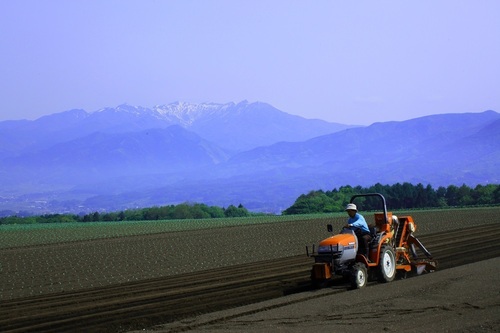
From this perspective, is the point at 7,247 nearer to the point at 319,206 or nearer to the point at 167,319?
the point at 167,319

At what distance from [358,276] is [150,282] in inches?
266

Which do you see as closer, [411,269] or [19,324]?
[19,324]

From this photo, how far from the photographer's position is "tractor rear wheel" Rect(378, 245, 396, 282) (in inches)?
693

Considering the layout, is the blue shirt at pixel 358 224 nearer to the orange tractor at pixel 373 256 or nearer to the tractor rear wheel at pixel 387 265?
the orange tractor at pixel 373 256

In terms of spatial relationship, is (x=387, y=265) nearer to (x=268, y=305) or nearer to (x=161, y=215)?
(x=268, y=305)

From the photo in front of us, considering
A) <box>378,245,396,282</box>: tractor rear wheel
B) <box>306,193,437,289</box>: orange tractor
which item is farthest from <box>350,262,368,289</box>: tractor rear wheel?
<box>378,245,396,282</box>: tractor rear wheel

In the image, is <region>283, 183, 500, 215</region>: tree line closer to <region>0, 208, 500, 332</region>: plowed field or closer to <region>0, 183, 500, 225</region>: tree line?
<region>0, 183, 500, 225</region>: tree line

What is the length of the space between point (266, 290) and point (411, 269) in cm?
359

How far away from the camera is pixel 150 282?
850 inches

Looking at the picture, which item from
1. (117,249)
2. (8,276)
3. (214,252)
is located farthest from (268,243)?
(8,276)

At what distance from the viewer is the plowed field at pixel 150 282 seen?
15.5m

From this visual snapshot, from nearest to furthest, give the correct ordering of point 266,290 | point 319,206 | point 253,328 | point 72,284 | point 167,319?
→ point 253,328 → point 167,319 → point 266,290 → point 72,284 → point 319,206

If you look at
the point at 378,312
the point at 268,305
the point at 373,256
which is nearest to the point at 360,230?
the point at 373,256

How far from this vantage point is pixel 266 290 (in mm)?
18000
